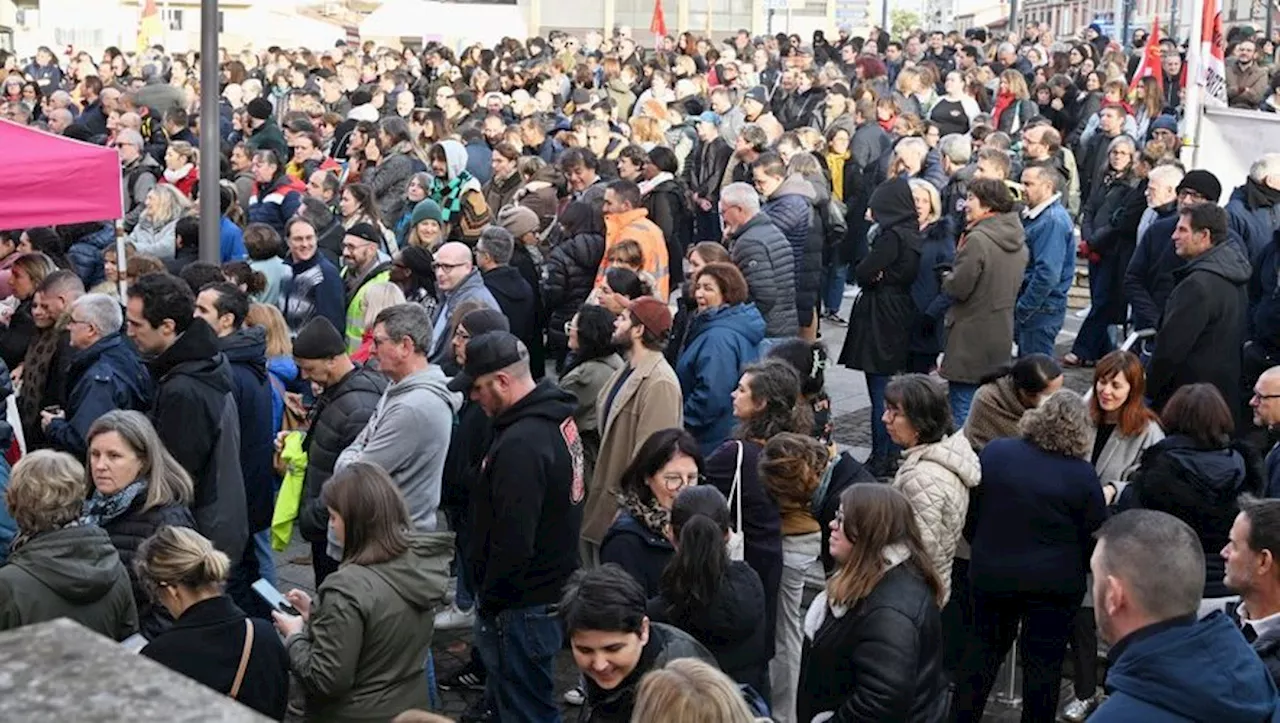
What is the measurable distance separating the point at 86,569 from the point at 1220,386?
573 centimetres

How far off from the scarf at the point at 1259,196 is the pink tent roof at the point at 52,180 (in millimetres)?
6458

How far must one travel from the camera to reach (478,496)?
600 centimetres

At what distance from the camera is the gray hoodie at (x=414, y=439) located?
631 cm

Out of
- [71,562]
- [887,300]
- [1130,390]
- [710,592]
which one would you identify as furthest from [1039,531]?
[887,300]

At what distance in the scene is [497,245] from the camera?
929 cm

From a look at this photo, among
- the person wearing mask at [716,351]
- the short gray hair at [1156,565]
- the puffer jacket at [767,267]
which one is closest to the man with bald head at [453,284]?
the person wearing mask at [716,351]

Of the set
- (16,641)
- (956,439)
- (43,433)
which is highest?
(16,641)

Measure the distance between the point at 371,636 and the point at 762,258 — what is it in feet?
16.0

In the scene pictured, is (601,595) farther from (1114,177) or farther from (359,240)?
(1114,177)

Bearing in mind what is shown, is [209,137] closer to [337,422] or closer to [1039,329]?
[337,422]

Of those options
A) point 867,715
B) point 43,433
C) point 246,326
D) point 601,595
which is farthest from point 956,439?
point 43,433

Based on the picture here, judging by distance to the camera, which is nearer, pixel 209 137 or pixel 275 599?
pixel 275 599

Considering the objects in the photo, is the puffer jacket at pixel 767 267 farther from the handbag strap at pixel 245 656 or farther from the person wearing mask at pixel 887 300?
the handbag strap at pixel 245 656

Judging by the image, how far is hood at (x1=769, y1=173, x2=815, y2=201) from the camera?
10547 mm
